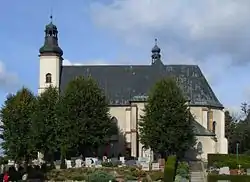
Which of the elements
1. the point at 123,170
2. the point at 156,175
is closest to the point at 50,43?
the point at 123,170

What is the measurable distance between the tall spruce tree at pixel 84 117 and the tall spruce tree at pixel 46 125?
49.5 inches

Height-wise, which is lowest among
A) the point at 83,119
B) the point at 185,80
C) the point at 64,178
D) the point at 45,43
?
the point at 64,178

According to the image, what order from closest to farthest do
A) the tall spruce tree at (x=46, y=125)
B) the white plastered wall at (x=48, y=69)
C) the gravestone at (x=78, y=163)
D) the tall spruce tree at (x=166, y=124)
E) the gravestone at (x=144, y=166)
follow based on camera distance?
1. the gravestone at (x=144, y=166)
2. the gravestone at (x=78, y=163)
3. the tall spruce tree at (x=166, y=124)
4. the tall spruce tree at (x=46, y=125)
5. the white plastered wall at (x=48, y=69)

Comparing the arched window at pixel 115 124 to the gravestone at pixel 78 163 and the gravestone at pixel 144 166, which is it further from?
the gravestone at pixel 144 166

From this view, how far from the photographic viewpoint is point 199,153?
78500mm

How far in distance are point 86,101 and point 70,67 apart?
17.9 m

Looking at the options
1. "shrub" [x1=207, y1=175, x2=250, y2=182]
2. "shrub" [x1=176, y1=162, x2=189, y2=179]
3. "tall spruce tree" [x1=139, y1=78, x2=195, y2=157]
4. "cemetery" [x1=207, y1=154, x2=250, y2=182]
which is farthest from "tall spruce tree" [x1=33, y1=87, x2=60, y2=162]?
"shrub" [x1=207, y1=175, x2=250, y2=182]

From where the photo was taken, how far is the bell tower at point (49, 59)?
8494 centimetres

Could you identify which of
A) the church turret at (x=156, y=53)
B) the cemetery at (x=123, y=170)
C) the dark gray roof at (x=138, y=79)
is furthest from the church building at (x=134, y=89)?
the cemetery at (x=123, y=170)

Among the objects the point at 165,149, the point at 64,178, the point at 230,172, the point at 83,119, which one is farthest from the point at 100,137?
the point at 230,172

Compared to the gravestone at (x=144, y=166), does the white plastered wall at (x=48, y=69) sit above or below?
above

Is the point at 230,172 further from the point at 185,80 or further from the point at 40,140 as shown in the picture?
the point at 185,80

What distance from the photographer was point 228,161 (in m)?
65.1

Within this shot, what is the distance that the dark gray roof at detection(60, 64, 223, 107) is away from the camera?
8394 centimetres
